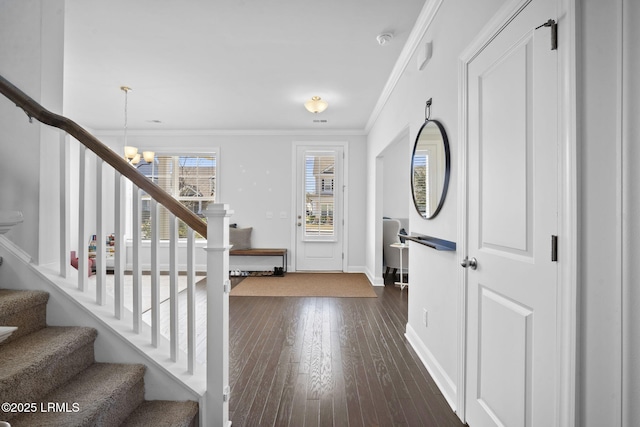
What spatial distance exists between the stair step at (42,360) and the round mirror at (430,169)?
2.15 meters

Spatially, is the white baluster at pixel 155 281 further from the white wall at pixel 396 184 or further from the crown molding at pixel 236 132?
the white wall at pixel 396 184

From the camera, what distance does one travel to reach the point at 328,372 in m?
2.24

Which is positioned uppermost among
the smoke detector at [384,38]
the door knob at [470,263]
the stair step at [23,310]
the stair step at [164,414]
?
the smoke detector at [384,38]

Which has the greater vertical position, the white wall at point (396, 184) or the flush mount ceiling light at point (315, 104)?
the flush mount ceiling light at point (315, 104)

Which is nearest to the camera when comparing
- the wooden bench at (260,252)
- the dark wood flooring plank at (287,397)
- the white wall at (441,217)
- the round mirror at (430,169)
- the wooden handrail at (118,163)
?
the wooden handrail at (118,163)

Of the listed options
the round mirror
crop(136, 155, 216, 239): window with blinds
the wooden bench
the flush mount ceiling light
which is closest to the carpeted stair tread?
the round mirror

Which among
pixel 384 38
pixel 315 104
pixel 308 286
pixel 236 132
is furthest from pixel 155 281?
pixel 236 132

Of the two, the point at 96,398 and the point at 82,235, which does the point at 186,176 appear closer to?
the point at 82,235

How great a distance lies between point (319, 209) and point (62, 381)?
4.74 meters

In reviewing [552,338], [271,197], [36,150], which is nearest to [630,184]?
[552,338]

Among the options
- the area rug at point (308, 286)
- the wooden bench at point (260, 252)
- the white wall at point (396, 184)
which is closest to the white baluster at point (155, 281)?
the area rug at point (308, 286)

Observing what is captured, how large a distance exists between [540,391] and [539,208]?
670 mm

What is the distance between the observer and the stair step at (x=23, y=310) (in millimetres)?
1346

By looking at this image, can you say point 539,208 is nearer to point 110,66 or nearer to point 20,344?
point 20,344
